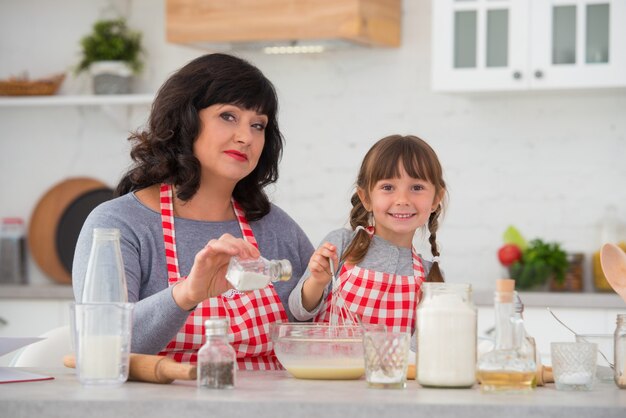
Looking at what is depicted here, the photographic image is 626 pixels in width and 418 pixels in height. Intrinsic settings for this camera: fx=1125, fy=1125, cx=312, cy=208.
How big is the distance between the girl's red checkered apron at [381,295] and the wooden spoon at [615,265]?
717 mm

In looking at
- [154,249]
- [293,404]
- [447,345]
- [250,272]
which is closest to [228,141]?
[154,249]

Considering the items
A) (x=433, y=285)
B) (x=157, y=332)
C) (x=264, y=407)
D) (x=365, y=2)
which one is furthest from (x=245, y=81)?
(x=365, y=2)

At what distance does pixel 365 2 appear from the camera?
427 cm

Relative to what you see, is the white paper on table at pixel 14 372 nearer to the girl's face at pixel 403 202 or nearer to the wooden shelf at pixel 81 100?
the girl's face at pixel 403 202

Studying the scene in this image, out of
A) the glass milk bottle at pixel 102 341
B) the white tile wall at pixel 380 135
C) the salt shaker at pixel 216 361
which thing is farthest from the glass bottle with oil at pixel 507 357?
the white tile wall at pixel 380 135

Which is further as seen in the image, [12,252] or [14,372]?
[12,252]

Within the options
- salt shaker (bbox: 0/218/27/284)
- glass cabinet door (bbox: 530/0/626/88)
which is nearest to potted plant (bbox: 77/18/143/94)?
salt shaker (bbox: 0/218/27/284)

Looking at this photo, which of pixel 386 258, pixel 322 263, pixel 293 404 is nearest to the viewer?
pixel 293 404

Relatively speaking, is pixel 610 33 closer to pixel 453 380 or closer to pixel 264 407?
pixel 453 380

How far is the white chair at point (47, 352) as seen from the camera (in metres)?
2.29

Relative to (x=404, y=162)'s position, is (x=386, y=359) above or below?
below

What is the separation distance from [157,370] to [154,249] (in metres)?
0.70

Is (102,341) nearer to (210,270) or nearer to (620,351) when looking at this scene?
(210,270)

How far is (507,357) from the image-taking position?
166 cm
